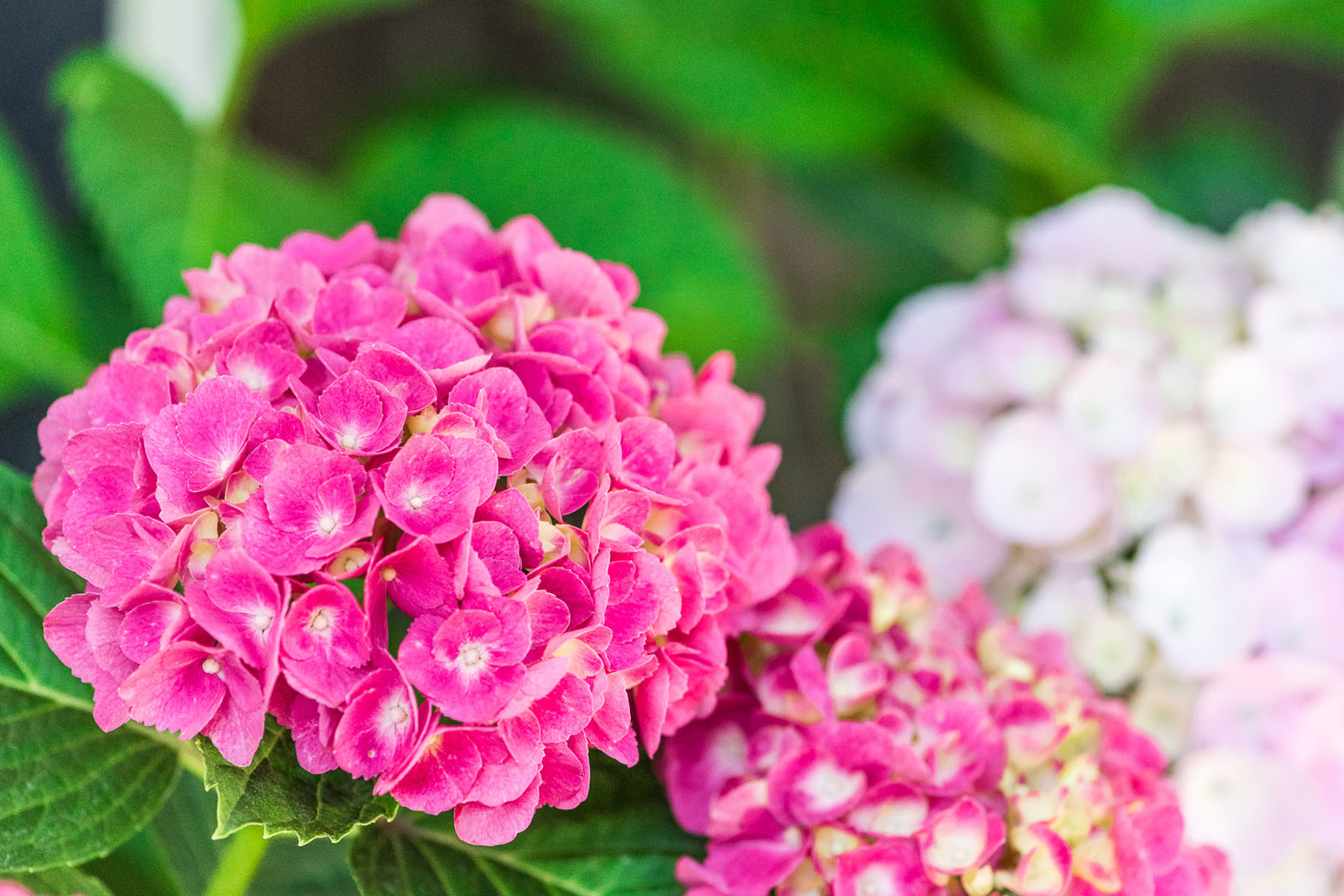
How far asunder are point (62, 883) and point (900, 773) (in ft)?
0.82

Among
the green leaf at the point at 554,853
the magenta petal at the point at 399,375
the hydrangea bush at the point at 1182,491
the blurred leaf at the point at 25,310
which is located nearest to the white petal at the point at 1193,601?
the hydrangea bush at the point at 1182,491

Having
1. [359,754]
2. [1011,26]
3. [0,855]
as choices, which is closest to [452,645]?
[359,754]

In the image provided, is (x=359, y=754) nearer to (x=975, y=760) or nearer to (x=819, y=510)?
A: (x=975, y=760)

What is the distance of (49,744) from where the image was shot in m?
0.34

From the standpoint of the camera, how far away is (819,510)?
923 mm

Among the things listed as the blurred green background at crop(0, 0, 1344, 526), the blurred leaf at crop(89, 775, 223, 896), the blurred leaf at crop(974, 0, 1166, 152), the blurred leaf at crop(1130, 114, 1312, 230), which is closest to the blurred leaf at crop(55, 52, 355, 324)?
the blurred green background at crop(0, 0, 1344, 526)

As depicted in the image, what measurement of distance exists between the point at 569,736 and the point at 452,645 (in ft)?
0.14

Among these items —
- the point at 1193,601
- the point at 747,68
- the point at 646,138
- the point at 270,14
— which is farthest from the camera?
the point at 646,138

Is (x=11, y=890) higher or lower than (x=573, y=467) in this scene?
lower

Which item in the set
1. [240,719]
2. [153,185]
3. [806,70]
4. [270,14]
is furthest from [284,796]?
[806,70]

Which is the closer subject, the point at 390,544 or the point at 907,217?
the point at 390,544

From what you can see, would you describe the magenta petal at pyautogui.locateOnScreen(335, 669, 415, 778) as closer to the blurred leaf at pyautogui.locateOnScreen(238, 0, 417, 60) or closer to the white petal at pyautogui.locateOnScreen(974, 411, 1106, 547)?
the white petal at pyautogui.locateOnScreen(974, 411, 1106, 547)

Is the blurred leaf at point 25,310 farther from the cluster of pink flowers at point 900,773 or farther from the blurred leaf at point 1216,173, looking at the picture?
the blurred leaf at point 1216,173

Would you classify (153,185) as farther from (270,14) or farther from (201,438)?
(201,438)
